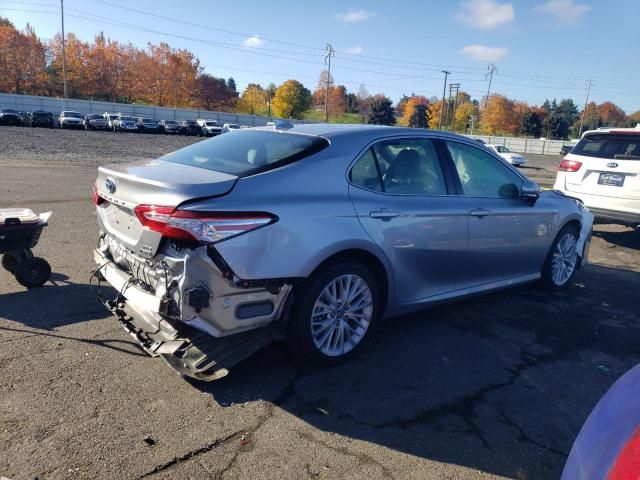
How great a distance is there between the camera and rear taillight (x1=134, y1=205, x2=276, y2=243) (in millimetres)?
2938

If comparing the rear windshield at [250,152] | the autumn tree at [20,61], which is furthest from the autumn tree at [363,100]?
the rear windshield at [250,152]

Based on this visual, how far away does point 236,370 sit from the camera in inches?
142

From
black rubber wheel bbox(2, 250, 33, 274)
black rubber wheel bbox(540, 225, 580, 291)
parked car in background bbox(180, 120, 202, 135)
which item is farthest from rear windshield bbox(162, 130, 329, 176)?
parked car in background bbox(180, 120, 202, 135)

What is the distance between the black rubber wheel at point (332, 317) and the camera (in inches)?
134

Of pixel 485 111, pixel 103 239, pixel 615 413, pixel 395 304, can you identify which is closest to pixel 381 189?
pixel 395 304

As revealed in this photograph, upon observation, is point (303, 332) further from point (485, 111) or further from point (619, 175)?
point (485, 111)

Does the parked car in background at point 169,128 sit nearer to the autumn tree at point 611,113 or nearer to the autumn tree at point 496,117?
the autumn tree at point 496,117

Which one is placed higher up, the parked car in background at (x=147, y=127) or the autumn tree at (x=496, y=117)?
the autumn tree at (x=496, y=117)

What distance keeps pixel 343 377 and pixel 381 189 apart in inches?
56.4

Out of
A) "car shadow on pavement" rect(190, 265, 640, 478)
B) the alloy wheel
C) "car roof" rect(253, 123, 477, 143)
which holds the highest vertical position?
"car roof" rect(253, 123, 477, 143)

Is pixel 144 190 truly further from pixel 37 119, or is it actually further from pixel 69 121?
pixel 37 119

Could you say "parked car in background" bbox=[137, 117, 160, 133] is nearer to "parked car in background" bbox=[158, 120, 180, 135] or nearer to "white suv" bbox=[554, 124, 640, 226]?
"parked car in background" bbox=[158, 120, 180, 135]

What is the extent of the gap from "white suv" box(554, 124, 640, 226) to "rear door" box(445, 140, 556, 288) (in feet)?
11.8

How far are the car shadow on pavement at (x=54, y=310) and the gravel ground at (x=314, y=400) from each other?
17 mm
